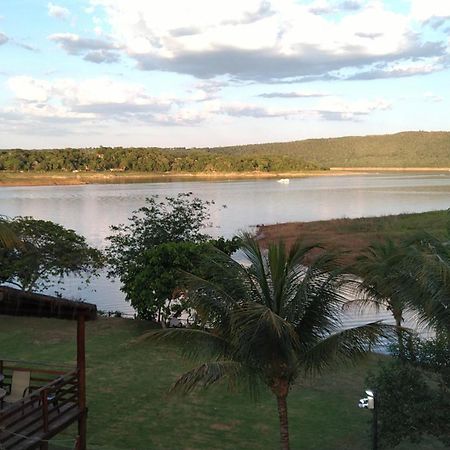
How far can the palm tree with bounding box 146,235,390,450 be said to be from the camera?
29.3 feet

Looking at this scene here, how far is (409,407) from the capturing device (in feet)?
32.4

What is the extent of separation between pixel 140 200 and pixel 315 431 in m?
69.8

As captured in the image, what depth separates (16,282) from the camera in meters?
26.5

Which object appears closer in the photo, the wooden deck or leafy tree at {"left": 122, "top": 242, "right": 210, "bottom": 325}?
the wooden deck

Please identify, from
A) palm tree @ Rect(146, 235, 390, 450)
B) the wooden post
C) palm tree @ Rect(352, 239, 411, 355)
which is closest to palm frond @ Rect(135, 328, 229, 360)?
palm tree @ Rect(146, 235, 390, 450)

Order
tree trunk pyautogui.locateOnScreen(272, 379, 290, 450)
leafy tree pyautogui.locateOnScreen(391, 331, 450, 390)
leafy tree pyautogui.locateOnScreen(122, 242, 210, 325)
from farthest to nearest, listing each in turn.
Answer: leafy tree pyautogui.locateOnScreen(122, 242, 210, 325) < leafy tree pyautogui.locateOnScreen(391, 331, 450, 390) < tree trunk pyautogui.locateOnScreen(272, 379, 290, 450)

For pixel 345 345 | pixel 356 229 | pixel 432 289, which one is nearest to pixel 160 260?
pixel 345 345

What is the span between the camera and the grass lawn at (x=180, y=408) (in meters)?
12.0

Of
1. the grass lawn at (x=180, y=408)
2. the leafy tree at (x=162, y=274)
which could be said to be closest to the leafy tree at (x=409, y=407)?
the grass lawn at (x=180, y=408)

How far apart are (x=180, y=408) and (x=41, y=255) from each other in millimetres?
11852

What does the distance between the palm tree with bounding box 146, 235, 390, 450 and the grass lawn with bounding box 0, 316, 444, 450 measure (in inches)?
115

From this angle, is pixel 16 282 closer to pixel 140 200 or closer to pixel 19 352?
pixel 19 352

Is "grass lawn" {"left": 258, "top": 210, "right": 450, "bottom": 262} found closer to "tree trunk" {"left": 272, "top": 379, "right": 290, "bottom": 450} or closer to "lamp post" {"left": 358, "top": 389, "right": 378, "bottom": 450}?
"lamp post" {"left": 358, "top": 389, "right": 378, "bottom": 450}

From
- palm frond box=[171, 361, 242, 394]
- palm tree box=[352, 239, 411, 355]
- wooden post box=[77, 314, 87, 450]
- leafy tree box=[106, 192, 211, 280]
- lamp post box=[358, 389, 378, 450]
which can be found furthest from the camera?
leafy tree box=[106, 192, 211, 280]
